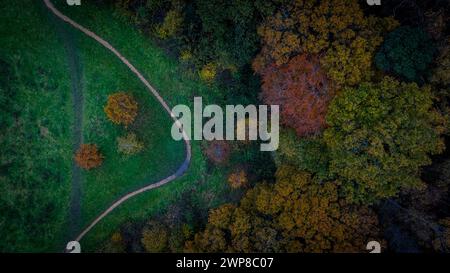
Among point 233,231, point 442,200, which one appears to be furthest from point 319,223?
point 442,200

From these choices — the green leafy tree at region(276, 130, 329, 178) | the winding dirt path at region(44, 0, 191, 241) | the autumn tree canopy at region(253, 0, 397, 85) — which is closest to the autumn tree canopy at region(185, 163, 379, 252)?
the green leafy tree at region(276, 130, 329, 178)

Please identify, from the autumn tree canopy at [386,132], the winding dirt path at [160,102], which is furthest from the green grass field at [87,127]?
the autumn tree canopy at [386,132]

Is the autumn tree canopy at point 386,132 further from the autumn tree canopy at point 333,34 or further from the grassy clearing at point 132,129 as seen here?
the grassy clearing at point 132,129

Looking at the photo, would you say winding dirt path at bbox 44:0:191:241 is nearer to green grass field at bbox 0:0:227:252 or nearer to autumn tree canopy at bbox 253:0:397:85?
green grass field at bbox 0:0:227:252

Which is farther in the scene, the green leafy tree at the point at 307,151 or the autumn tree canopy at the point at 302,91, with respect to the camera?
the green leafy tree at the point at 307,151

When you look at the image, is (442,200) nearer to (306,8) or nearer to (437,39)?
(437,39)

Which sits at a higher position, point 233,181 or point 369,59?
point 369,59

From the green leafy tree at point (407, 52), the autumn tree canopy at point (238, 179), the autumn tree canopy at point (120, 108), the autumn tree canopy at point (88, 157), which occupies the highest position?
the green leafy tree at point (407, 52)
